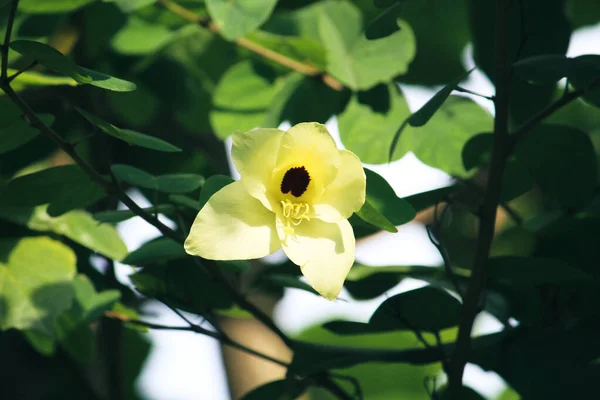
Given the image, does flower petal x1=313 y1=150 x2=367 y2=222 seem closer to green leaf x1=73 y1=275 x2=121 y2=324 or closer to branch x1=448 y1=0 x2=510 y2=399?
branch x1=448 y1=0 x2=510 y2=399

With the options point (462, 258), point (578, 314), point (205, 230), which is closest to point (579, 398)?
point (578, 314)

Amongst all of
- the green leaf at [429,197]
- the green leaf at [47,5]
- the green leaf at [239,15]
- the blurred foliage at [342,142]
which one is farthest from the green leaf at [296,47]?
Result: the green leaf at [429,197]

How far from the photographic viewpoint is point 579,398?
731 millimetres

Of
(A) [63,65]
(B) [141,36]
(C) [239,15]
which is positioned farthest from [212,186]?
(B) [141,36]

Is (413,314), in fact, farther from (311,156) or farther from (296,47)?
(296,47)

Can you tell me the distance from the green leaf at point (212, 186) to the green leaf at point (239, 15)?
33 centimetres

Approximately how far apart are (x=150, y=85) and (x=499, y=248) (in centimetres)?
78

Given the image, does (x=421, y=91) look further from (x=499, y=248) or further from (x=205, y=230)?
(x=205, y=230)

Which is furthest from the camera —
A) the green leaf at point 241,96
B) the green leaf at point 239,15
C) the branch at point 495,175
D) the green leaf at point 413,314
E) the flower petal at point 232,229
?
the green leaf at point 241,96

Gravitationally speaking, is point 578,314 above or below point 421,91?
below

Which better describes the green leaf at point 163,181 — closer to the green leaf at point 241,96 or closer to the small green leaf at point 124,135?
the small green leaf at point 124,135

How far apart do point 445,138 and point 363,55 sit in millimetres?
210

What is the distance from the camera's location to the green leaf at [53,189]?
0.76 m

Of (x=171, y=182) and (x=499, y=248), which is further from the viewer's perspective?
(x=499, y=248)
